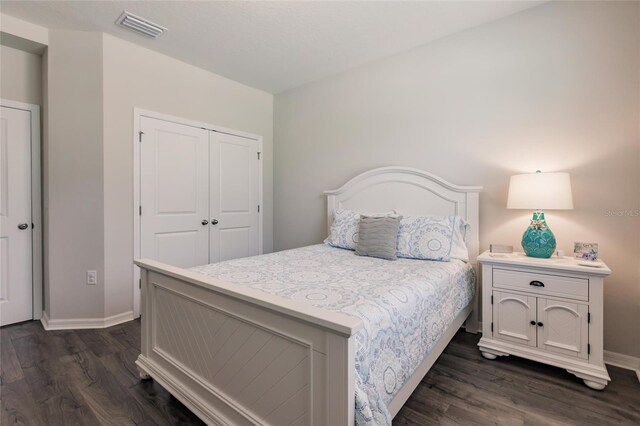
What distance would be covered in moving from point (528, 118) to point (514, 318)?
58.3 inches

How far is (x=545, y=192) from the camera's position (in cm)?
200

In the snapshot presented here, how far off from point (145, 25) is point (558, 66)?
→ 10.5 ft

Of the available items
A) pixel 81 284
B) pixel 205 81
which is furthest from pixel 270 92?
pixel 81 284

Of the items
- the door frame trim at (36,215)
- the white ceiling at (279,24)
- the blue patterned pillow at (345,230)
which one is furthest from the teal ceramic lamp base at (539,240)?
the door frame trim at (36,215)

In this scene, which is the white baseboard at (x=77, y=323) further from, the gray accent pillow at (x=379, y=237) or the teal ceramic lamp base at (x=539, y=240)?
the teal ceramic lamp base at (x=539, y=240)

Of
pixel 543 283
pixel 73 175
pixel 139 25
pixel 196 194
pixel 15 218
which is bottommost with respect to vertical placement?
pixel 543 283

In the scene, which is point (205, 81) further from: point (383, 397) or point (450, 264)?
point (383, 397)

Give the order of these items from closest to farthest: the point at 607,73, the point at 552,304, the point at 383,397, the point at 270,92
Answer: the point at 383,397, the point at 552,304, the point at 607,73, the point at 270,92

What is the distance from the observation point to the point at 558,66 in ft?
7.30

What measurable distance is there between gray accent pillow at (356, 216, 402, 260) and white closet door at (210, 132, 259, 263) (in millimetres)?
1778

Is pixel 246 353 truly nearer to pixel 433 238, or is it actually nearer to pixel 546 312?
pixel 433 238

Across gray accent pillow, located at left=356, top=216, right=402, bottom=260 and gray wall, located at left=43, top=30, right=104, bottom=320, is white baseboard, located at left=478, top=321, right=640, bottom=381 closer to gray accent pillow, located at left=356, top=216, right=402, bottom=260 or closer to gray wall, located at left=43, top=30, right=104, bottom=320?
gray accent pillow, located at left=356, top=216, right=402, bottom=260

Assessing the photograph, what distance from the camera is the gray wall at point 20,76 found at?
2613mm

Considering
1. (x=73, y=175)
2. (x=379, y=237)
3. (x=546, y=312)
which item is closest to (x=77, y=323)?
(x=73, y=175)
